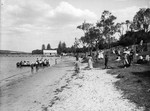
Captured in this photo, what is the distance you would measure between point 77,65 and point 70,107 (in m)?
13.9

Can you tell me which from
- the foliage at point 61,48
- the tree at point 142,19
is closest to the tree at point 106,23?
the tree at point 142,19

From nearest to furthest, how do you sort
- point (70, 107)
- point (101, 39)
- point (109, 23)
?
point (70, 107)
point (109, 23)
point (101, 39)

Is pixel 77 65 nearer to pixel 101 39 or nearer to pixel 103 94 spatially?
pixel 103 94

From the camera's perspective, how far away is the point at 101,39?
43.6 meters

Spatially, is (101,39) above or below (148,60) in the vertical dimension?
above

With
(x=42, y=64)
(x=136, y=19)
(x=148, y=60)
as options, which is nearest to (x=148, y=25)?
(x=136, y=19)

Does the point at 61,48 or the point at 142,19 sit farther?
the point at 61,48

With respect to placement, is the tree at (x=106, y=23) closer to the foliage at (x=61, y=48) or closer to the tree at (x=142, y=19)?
the tree at (x=142, y=19)

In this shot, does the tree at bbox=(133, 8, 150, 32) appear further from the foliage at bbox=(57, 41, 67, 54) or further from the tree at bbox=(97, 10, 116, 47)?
the foliage at bbox=(57, 41, 67, 54)

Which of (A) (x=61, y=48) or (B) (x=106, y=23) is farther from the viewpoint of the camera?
(A) (x=61, y=48)

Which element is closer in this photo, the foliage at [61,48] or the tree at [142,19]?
the tree at [142,19]

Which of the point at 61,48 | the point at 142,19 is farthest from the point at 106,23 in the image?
the point at 61,48

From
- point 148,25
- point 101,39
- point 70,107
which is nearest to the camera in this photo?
point 70,107

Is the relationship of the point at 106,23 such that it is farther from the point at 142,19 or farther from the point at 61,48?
the point at 61,48
